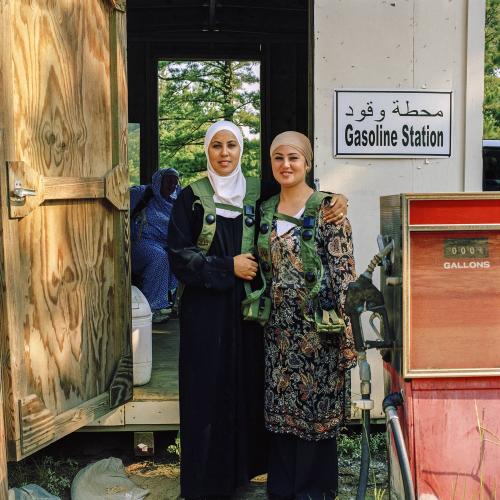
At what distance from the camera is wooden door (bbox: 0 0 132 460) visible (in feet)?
9.24

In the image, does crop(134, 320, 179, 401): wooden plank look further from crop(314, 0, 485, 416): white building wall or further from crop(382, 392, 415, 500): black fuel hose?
crop(382, 392, 415, 500): black fuel hose

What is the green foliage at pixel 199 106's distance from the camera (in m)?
11.1

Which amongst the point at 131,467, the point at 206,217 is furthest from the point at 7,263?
the point at 131,467

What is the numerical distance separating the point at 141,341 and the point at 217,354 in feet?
3.32

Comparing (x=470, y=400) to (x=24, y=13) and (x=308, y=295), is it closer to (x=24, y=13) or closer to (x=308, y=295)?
(x=308, y=295)

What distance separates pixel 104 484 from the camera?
3.53 metres

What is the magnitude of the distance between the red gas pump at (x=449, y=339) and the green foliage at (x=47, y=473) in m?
1.99

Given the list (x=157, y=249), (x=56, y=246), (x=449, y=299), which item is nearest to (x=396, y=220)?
(x=449, y=299)

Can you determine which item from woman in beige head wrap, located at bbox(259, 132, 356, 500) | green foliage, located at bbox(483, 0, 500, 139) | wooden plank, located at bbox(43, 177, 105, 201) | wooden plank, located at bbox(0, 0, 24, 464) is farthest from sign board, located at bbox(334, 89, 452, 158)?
green foliage, located at bbox(483, 0, 500, 139)

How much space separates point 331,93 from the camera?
3.83 m

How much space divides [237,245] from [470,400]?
3.93 feet

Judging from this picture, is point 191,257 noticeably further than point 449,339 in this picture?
Yes

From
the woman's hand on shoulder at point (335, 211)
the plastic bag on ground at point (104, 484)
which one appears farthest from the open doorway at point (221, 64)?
the woman's hand on shoulder at point (335, 211)

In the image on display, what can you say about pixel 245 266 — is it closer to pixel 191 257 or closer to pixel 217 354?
pixel 191 257
